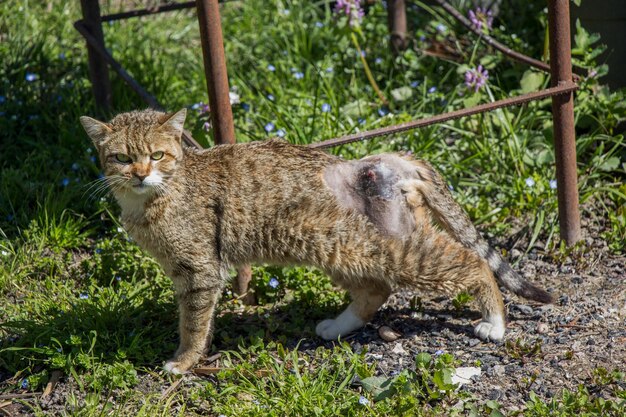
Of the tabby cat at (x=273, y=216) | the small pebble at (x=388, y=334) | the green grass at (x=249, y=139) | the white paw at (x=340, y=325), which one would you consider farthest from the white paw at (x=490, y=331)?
the white paw at (x=340, y=325)

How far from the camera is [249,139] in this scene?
541 centimetres

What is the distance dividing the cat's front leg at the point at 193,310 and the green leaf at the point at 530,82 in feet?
8.11

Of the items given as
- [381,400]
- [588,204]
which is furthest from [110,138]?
[588,204]

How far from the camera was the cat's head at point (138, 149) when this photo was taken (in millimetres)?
3637

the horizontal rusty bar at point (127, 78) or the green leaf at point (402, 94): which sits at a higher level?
the horizontal rusty bar at point (127, 78)

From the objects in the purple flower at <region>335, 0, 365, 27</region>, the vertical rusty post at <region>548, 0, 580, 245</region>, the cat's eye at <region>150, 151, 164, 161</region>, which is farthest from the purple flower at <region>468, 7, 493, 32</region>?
the cat's eye at <region>150, 151, 164, 161</region>

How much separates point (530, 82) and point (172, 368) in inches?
113

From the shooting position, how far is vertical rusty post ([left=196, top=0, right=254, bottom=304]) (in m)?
3.93

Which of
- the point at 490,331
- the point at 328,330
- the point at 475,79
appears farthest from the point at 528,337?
the point at 475,79

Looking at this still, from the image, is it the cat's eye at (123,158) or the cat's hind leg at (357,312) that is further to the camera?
the cat's hind leg at (357,312)

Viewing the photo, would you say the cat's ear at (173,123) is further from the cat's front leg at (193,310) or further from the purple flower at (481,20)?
the purple flower at (481,20)

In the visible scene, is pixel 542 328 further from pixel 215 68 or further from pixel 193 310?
pixel 215 68

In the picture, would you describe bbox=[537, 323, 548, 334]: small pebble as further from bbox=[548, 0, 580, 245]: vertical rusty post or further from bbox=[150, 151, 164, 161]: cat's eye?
bbox=[150, 151, 164, 161]: cat's eye

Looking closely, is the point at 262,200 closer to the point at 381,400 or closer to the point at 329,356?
the point at 329,356
